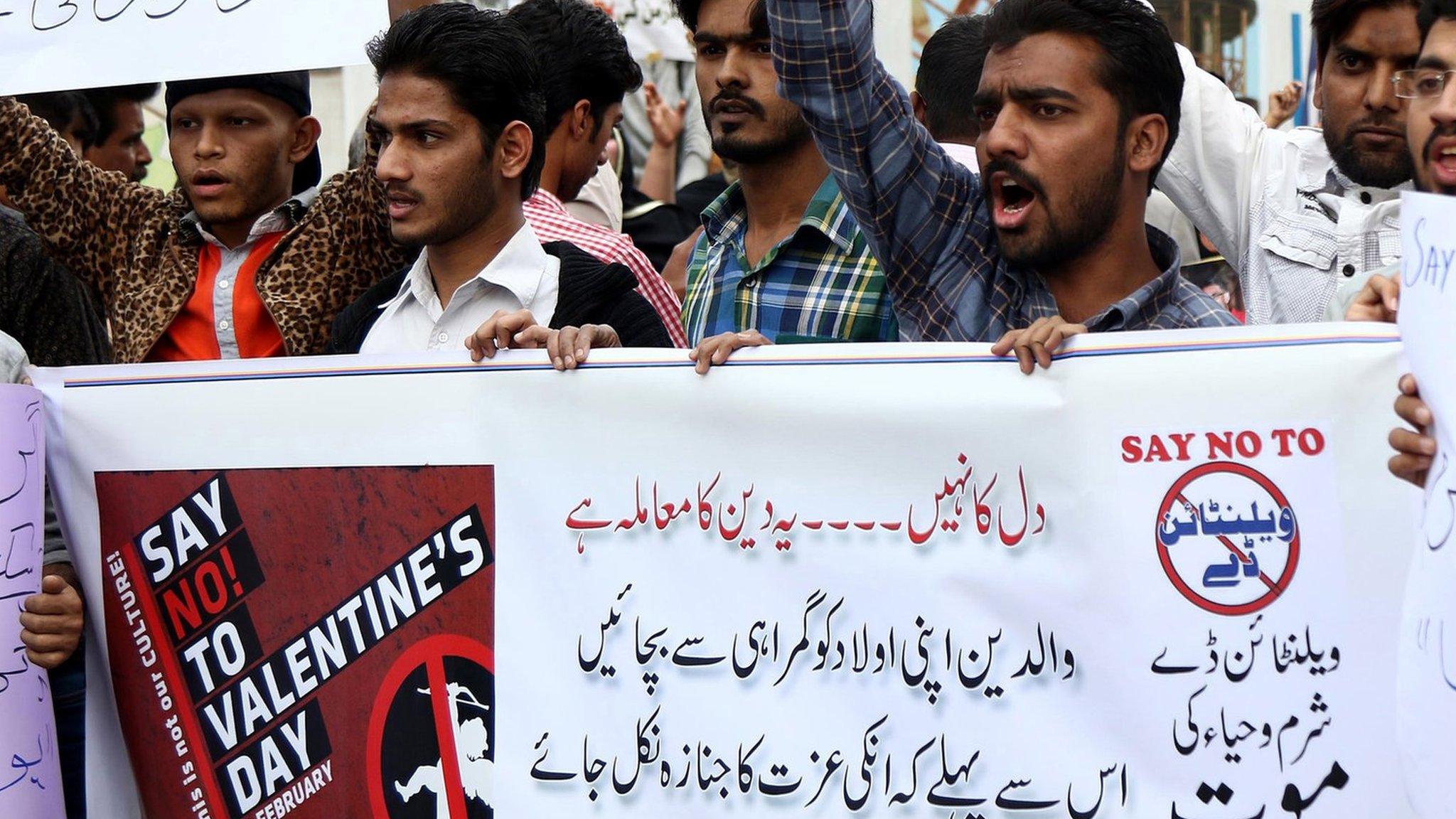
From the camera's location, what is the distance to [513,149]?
3221 millimetres

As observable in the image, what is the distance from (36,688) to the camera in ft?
9.28

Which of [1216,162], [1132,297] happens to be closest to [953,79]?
[1216,162]

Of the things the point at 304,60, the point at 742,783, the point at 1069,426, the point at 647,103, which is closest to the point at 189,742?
the point at 742,783

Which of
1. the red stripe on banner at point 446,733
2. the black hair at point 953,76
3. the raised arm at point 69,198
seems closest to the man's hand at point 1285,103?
the black hair at point 953,76

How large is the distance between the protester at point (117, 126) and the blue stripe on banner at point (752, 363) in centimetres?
210

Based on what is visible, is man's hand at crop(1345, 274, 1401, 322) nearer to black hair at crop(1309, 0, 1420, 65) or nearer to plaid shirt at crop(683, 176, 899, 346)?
plaid shirt at crop(683, 176, 899, 346)

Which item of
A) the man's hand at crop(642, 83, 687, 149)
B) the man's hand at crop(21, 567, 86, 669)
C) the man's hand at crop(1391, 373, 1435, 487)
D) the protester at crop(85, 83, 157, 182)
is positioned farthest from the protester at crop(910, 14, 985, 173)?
the protester at crop(85, 83, 157, 182)

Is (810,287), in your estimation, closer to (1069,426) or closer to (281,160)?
(1069,426)

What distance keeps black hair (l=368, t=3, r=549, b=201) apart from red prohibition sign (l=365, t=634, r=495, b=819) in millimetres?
1010

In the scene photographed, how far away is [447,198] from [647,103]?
10.6 feet

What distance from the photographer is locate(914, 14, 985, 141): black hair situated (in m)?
3.93

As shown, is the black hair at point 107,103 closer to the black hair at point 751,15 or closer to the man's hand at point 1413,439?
the black hair at point 751,15

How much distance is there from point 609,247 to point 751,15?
61cm

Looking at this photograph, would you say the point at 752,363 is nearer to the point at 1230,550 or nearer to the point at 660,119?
the point at 1230,550
